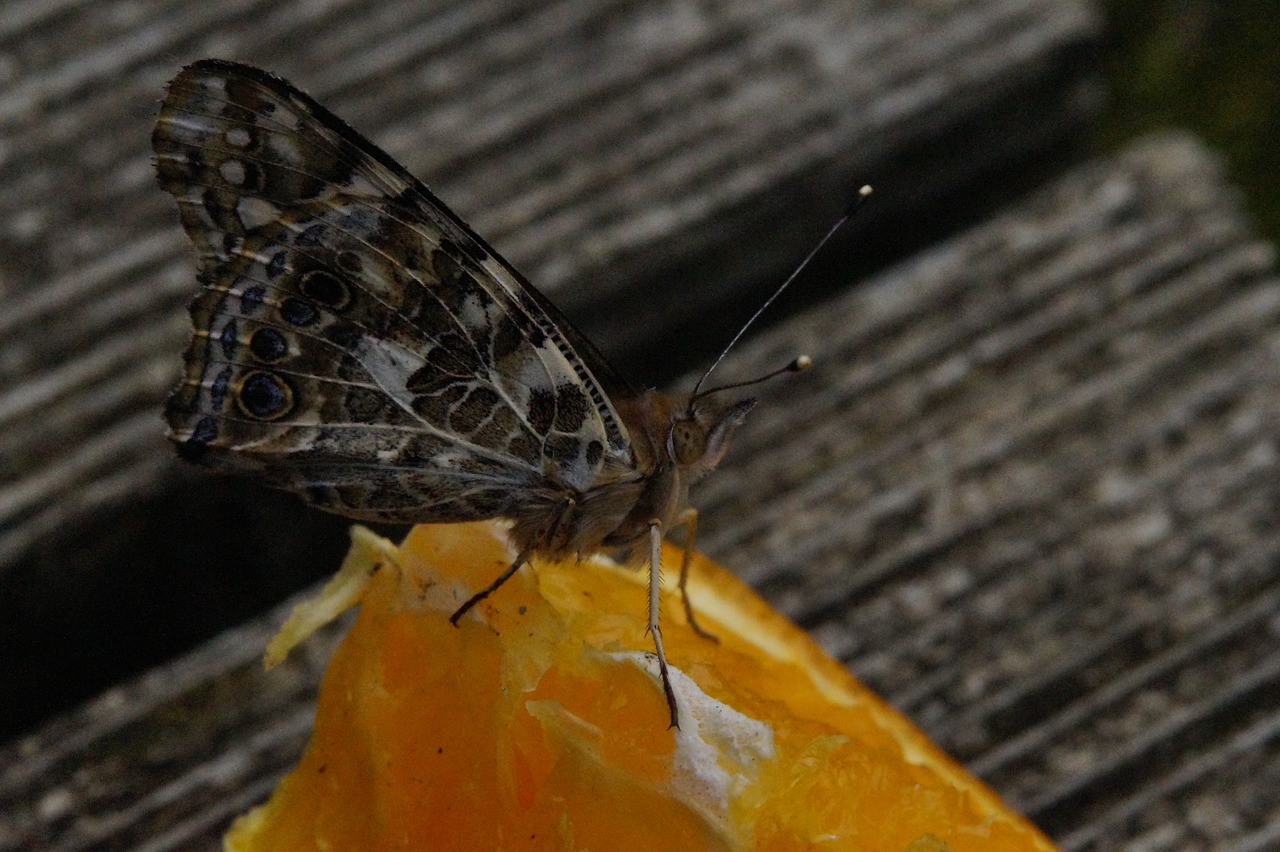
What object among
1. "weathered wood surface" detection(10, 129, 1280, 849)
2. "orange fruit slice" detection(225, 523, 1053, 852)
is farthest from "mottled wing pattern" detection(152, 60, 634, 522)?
"weathered wood surface" detection(10, 129, 1280, 849)

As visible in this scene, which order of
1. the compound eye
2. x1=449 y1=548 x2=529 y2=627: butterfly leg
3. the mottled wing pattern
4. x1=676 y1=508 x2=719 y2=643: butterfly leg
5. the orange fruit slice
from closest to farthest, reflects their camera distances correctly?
the orange fruit slice < x1=449 y1=548 x2=529 y2=627: butterfly leg < the mottled wing pattern < x1=676 y1=508 x2=719 y2=643: butterfly leg < the compound eye

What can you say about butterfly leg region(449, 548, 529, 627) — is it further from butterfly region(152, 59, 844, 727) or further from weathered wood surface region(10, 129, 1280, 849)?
weathered wood surface region(10, 129, 1280, 849)

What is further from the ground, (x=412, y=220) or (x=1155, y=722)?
(x=412, y=220)

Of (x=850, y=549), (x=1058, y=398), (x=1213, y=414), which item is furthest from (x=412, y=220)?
(x=1213, y=414)

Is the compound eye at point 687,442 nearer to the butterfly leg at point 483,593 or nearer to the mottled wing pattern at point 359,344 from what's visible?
the mottled wing pattern at point 359,344

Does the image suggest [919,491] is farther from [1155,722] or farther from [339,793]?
[339,793]

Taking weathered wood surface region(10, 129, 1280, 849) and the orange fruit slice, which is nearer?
the orange fruit slice

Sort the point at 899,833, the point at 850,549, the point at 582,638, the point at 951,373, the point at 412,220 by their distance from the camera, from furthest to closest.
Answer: the point at 951,373
the point at 850,549
the point at 412,220
the point at 582,638
the point at 899,833
